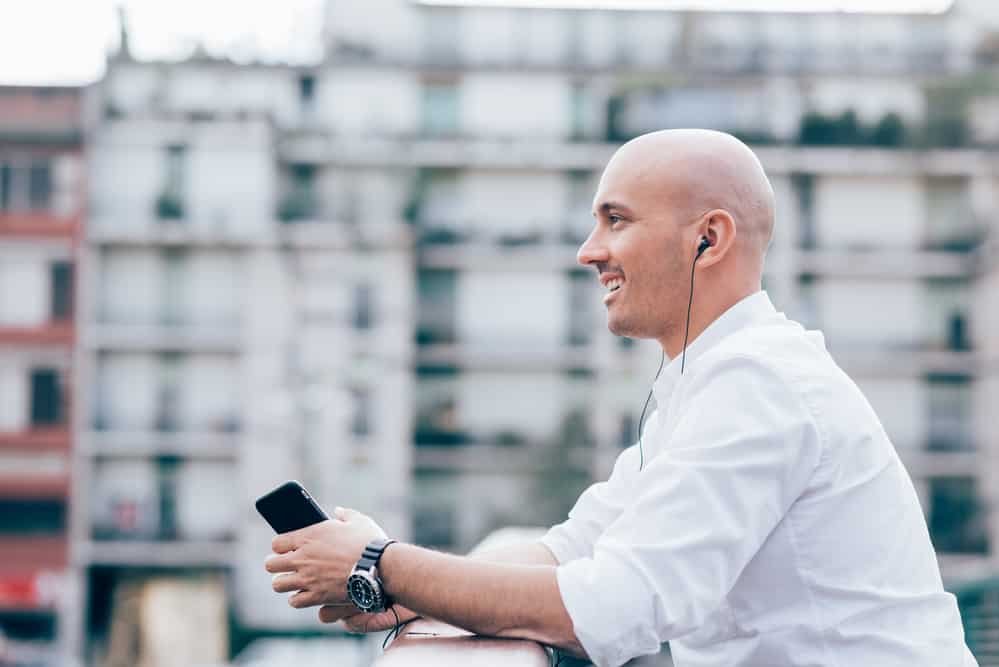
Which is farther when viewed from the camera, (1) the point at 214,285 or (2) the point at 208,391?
(1) the point at 214,285

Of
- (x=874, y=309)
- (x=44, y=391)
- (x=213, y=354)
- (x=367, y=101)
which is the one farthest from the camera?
(x=367, y=101)

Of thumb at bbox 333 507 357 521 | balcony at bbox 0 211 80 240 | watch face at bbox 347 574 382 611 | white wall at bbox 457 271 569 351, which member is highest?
balcony at bbox 0 211 80 240

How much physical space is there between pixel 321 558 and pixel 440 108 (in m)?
22.5

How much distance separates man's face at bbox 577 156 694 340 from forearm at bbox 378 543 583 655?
41cm

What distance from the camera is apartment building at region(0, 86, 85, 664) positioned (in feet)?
73.4

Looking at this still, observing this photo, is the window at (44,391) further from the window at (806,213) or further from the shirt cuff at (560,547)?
the shirt cuff at (560,547)

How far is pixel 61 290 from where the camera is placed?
22.7 m

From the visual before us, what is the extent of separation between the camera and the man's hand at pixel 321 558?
143cm

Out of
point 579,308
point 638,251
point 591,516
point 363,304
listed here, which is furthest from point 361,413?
point 638,251

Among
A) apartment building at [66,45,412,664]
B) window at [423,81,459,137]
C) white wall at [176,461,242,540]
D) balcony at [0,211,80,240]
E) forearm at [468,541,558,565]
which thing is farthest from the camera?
window at [423,81,459,137]

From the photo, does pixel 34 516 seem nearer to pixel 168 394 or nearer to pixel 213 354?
pixel 168 394

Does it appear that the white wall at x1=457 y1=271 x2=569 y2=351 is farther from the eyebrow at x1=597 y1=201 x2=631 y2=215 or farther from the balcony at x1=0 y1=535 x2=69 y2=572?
the eyebrow at x1=597 y1=201 x2=631 y2=215

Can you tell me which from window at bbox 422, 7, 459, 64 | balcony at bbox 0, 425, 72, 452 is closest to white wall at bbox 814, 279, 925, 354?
window at bbox 422, 7, 459, 64

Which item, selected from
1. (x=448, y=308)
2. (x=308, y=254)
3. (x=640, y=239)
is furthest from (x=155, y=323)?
(x=640, y=239)
